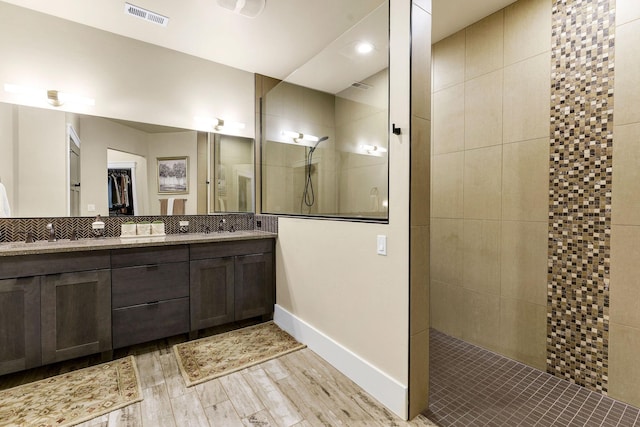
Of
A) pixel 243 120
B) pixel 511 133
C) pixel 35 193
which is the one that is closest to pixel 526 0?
pixel 511 133

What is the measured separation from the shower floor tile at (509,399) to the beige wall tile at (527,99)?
1656 millimetres

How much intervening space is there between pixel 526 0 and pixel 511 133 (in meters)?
0.92

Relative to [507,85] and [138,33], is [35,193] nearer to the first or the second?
[138,33]

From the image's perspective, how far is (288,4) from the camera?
7.49 feet

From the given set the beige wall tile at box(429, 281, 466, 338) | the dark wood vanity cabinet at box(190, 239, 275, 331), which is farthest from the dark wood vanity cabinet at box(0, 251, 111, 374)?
the beige wall tile at box(429, 281, 466, 338)

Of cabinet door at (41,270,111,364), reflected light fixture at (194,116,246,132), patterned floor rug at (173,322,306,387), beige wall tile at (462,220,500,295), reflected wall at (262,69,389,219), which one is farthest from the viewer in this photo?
reflected light fixture at (194,116,246,132)

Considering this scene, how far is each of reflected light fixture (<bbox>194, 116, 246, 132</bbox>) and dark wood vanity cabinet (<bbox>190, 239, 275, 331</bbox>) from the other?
4.37 ft

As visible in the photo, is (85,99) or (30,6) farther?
(85,99)

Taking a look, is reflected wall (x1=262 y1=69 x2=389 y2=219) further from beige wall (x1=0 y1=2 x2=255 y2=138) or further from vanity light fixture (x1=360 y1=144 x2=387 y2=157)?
beige wall (x1=0 y1=2 x2=255 y2=138)

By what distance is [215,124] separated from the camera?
3307mm

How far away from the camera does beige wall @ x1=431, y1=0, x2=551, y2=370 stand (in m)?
2.16

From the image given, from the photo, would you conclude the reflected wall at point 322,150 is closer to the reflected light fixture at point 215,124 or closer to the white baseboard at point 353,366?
the reflected light fixture at point 215,124

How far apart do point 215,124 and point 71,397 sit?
2.56 metres

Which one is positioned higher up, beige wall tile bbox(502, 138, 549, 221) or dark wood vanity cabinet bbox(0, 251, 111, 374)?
beige wall tile bbox(502, 138, 549, 221)
